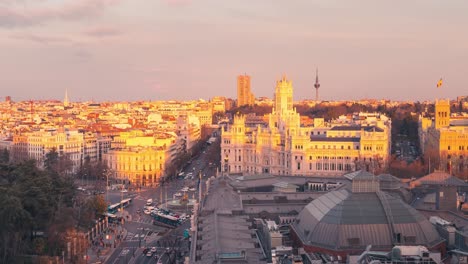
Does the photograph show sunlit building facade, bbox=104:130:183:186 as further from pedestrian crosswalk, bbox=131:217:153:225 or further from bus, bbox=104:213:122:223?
bus, bbox=104:213:122:223

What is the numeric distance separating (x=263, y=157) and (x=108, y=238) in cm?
3117

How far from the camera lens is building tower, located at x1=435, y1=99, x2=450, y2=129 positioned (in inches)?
3002

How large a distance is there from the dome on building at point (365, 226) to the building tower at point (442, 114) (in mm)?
47391

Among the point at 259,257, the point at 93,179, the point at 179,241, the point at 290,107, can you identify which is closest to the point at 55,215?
the point at 179,241

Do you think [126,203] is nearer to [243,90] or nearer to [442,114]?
[442,114]

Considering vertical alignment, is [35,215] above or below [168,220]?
above

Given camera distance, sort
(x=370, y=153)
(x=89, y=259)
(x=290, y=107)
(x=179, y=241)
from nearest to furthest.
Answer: (x=89, y=259)
(x=179, y=241)
(x=370, y=153)
(x=290, y=107)

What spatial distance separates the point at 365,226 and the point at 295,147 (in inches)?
1613

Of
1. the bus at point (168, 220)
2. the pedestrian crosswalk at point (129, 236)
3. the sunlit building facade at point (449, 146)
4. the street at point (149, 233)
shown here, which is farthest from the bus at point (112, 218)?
the sunlit building facade at point (449, 146)

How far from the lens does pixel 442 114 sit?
76938 mm

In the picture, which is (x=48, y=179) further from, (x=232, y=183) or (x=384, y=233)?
(x=384, y=233)

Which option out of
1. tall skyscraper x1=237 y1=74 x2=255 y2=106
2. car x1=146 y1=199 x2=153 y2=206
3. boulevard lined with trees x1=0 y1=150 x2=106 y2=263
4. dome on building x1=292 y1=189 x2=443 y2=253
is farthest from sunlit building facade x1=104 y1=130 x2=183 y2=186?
tall skyscraper x1=237 y1=74 x2=255 y2=106

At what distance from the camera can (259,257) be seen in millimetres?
27734

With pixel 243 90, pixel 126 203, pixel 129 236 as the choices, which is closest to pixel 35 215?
pixel 129 236
